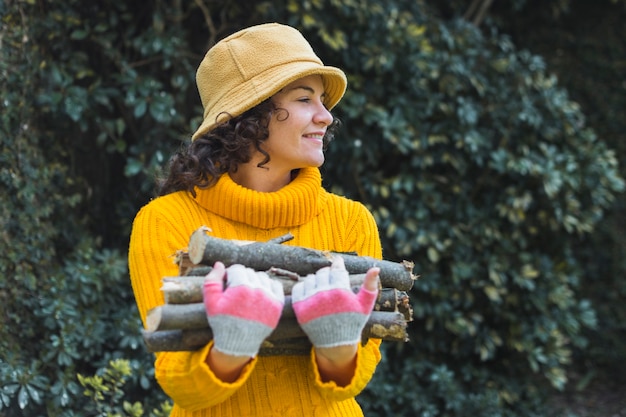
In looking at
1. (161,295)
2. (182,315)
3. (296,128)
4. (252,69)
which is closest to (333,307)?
(182,315)

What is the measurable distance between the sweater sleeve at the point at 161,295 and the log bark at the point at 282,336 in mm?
34

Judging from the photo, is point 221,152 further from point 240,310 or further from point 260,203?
point 240,310

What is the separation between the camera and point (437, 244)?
14.6 ft

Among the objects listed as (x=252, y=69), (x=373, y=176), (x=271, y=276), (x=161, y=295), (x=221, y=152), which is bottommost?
(x=373, y=176)

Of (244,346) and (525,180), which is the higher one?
(244,346)

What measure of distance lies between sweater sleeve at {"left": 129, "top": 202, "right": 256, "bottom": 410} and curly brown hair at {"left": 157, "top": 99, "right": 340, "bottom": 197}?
4.5 inches

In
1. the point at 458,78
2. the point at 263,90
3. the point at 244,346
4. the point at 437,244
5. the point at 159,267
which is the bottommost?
the point at 437,244

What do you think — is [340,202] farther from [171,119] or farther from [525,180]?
[525,180]

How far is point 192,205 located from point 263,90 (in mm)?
352

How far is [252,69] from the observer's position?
7.07 ft

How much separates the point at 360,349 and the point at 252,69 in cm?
80

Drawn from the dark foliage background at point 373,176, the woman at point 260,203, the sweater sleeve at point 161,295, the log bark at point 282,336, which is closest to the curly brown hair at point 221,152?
the woman at point 260,203

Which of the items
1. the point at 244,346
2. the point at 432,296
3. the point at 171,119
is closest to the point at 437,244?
the point at 432,296

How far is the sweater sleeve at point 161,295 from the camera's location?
1740mm
